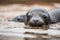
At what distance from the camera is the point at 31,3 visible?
18.1ft

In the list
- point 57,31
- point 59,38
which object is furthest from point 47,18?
point 59,38

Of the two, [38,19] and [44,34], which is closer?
[44,34]

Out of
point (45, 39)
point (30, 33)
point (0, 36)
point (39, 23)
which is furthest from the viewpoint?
point (39, 23)

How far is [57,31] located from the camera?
2.26m

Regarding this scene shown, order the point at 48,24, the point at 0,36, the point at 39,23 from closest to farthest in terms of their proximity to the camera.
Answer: the point at 0,36 < the point at 39,23 < the point at 48,24

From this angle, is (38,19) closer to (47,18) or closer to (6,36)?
(47,18)

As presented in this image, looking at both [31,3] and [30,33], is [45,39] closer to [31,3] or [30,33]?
[30,33]

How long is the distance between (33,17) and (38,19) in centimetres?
8

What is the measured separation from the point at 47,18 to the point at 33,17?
22cm

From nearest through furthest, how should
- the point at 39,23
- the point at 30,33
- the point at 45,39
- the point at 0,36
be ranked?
1. the point at 45,39
2. the point at 0,36
3. the point at 30,33
4. the point at 39,23

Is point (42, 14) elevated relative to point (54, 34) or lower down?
elevated

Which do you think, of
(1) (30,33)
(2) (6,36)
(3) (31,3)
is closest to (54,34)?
(1) (30,33)

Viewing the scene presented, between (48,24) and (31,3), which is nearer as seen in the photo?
(48,24)

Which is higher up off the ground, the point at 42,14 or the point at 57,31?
the point at 42,14
